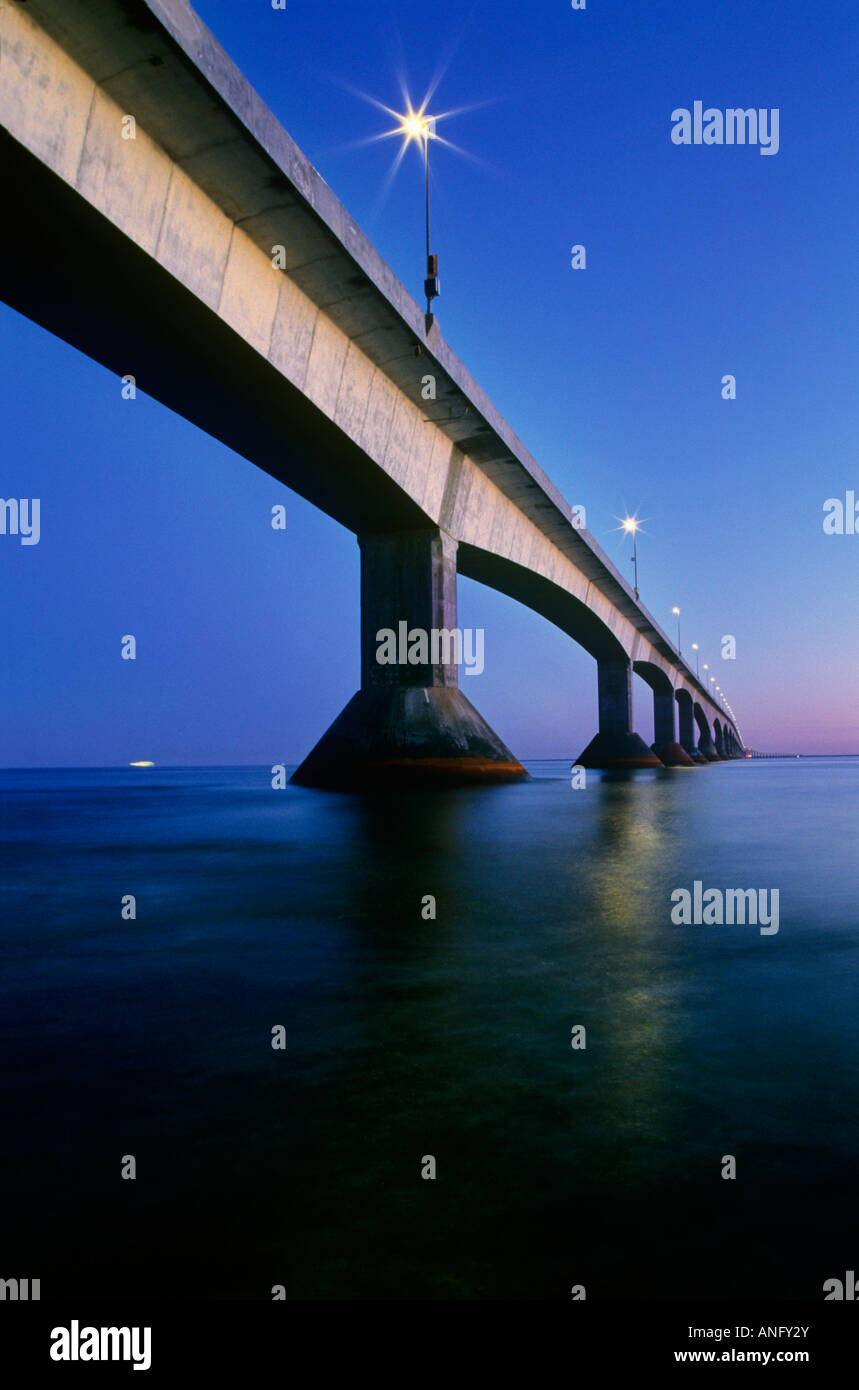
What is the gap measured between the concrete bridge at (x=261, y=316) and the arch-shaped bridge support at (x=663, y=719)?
136 feet

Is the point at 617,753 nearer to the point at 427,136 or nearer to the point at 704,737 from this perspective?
the point at 427,136

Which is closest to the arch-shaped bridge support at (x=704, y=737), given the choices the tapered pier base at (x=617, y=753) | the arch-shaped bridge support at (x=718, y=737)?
the arch-shaped bridge support at (x=718, y=737)

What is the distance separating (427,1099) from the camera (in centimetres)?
252

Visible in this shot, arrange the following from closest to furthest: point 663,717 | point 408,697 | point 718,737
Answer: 1. point 408,697
2. point 663,717
3. point 718,737

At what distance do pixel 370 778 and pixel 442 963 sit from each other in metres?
→ 18.8

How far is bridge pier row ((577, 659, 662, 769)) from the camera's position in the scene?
5569cm

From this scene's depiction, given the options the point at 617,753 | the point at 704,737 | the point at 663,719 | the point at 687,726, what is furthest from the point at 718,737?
the point at 617,753

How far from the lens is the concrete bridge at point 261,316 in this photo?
11.9 metres

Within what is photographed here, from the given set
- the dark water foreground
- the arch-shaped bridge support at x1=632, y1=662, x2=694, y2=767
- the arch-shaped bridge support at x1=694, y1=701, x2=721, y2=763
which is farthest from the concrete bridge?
the arch-shaped bridge support at x1=694, y1=701, x2=721, y2=763

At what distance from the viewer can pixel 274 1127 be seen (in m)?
2.31

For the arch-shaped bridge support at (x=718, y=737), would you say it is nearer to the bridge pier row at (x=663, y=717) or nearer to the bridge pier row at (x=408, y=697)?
the bridge pier row at (x=663, y=717)

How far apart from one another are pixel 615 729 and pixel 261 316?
4448 cm
